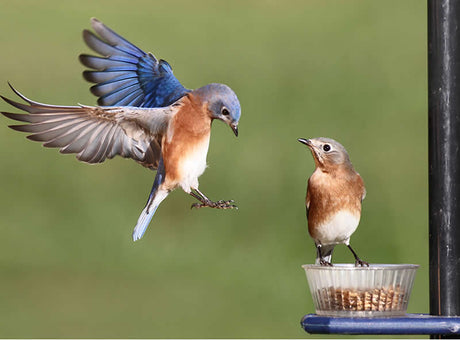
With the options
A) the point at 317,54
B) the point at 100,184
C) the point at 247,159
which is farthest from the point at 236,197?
the point at 317,54

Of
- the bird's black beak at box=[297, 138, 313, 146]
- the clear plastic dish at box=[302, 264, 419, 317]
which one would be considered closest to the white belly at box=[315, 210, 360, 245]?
the bird's black beak at box=[297, 138, 313, 146]

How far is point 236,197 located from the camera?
1142 cm

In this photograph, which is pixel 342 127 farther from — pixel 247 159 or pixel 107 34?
pixel 107 34

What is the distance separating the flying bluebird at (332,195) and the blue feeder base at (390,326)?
0.73m

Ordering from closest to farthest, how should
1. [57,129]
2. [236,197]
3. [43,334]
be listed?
[57,129]
[43,334]
[236,197]

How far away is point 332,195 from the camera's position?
181 inches

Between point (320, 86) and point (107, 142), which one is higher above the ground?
point (320, 86)

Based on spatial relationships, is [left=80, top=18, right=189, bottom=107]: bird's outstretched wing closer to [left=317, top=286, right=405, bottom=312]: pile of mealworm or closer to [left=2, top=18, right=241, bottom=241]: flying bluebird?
[left=2, top=18, right=241, bottom=241]: flying bluebird

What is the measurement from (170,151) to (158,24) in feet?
33.1

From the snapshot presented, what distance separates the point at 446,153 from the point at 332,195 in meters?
0.68

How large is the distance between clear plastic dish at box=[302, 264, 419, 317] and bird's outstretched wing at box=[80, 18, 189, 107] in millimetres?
875

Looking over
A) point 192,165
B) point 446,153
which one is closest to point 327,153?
point 446,153

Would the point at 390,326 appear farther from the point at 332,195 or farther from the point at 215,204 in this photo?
the point at 332,195

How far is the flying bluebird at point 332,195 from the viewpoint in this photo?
14.7 ft
